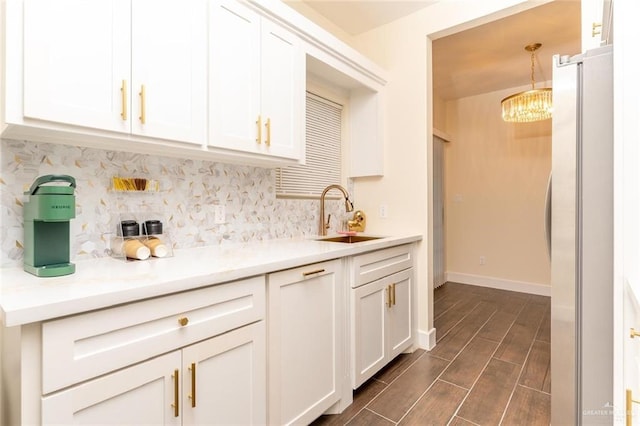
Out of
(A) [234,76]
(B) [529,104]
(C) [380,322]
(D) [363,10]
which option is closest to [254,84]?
(A) [234,76]

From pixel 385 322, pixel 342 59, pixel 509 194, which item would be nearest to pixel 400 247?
pixel 385 322

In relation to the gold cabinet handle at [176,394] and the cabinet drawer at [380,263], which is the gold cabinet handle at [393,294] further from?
the gold cabinet handle at [176,394]

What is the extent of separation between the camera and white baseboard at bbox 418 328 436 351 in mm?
2502

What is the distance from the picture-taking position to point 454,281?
477cm

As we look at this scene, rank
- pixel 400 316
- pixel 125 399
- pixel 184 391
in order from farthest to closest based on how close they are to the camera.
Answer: pixel 400 316
pixel 184 391
pixel 125 399

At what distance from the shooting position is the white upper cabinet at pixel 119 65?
3.39 ft

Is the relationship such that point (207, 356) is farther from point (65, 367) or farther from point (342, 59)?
point (342, 59)

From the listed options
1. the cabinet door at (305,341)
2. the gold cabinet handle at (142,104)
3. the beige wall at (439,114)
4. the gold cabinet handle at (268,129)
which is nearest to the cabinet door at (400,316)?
the cabinet door at (305,341)

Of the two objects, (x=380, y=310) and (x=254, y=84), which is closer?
(x=254, y=84)

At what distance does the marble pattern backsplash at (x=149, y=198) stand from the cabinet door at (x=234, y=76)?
348mm

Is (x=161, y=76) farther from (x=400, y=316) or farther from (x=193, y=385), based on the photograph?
(x=400, y=316)

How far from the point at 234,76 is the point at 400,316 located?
1.89 meters

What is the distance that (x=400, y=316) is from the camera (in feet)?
7.49
